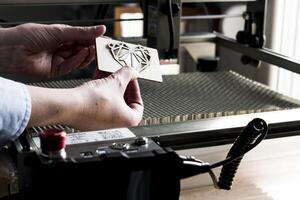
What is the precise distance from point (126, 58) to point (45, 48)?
0.72 feet

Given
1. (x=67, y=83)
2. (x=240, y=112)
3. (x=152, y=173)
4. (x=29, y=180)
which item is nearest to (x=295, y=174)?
(x=240, y=112)

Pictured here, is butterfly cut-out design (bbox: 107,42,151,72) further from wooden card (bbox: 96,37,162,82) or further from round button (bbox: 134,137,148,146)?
round button (bbox: 134,137,148,146)

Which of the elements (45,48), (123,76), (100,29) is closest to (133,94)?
(123,76)

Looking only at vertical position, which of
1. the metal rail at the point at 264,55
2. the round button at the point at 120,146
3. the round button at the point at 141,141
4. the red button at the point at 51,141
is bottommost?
the metal rail at the point at 264,55

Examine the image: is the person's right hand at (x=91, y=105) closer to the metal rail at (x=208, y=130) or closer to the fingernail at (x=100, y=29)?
the metal rail at (x=208, y=130)

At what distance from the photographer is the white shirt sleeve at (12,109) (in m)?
0.61

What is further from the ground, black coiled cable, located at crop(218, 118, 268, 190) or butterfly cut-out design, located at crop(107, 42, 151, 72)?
butterfly cut-out design, located at crop(107, 42, 151, 72)

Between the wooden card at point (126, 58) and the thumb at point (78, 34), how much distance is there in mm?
48

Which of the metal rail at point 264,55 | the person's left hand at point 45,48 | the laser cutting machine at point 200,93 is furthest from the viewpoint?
the metal rail at point 264,55

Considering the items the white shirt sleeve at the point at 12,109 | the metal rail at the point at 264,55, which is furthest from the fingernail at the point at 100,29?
the metal rail at the point at 264,55

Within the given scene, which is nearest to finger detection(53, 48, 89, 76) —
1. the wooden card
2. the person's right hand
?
the wooden card

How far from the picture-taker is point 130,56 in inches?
35.1

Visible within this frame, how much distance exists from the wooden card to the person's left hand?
6 cm

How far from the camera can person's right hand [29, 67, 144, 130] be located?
0.66 metres
